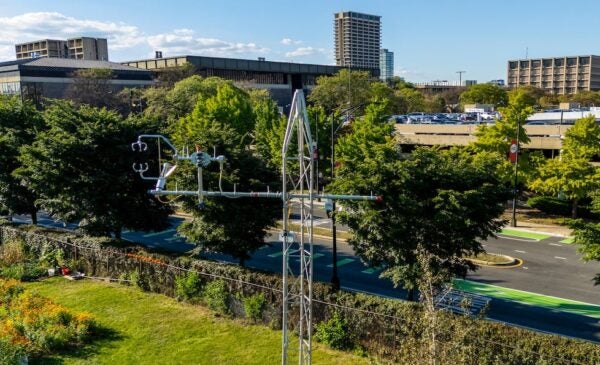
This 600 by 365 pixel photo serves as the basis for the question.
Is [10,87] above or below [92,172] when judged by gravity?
above

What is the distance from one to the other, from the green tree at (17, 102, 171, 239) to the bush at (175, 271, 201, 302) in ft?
21.6

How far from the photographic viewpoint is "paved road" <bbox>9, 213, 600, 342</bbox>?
868 inches

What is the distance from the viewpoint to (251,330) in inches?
815

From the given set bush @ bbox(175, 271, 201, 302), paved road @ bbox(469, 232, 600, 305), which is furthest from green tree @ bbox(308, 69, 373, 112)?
bush @ bbox(175, 271, 201, 302)

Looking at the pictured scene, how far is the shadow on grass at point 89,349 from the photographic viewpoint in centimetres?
1839

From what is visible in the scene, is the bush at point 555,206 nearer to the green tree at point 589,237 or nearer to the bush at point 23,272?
the green tree at point 589,237

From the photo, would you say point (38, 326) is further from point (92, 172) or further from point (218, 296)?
point (92, 172)

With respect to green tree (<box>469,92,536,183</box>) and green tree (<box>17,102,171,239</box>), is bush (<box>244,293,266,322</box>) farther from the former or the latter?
green tree (<box>469,92,536,183</box>)

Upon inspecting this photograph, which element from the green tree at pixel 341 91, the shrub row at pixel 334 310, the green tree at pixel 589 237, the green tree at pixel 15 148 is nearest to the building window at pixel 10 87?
the green tree at pixel 341 91

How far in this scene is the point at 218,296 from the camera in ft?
72.5

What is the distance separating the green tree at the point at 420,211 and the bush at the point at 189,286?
7.00 metres

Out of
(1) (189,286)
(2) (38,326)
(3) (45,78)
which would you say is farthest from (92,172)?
(3) (45,78)

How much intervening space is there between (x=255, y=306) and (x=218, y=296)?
74.2 inches

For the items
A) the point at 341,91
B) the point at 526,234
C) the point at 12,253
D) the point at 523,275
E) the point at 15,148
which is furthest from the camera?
the point at 341,91
